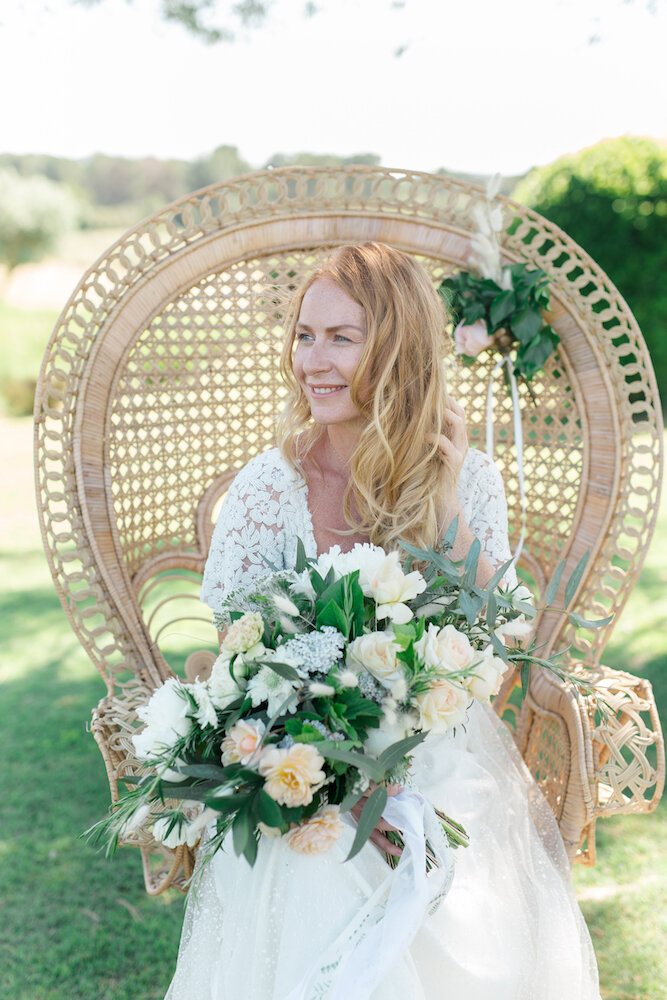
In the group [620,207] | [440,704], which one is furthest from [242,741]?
[620,207]

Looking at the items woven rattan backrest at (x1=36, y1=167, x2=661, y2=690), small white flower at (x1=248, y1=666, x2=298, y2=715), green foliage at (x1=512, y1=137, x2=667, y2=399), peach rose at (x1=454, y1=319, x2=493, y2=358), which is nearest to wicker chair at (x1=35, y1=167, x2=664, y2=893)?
woven rattan backrest at (x1=36, y1=167, x2=661, y2=690)

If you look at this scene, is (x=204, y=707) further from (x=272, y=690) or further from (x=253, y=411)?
(x=253, y=411)

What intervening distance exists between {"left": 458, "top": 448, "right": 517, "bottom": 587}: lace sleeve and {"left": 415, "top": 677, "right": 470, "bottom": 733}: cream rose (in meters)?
0.78

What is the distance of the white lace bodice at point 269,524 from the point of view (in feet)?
6.42

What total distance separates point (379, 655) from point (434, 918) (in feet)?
2.21

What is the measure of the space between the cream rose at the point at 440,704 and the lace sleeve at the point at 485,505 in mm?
778

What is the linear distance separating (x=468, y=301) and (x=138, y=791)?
1725mm

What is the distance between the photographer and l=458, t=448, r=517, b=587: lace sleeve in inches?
81.4

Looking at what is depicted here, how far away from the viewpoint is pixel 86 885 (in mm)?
2580

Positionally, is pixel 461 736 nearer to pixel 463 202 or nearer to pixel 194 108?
pixel 463 202

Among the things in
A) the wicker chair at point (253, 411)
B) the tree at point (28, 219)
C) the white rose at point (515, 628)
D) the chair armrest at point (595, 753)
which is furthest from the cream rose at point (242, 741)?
the tree at point (28, 219)

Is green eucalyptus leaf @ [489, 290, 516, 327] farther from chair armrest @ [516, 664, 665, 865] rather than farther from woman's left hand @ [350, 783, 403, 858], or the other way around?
woman's left hand @ [350, 783, 403, 858]

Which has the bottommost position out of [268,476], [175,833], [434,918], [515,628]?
[434,918]

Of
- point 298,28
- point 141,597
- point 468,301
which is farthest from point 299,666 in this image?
point 298,28
